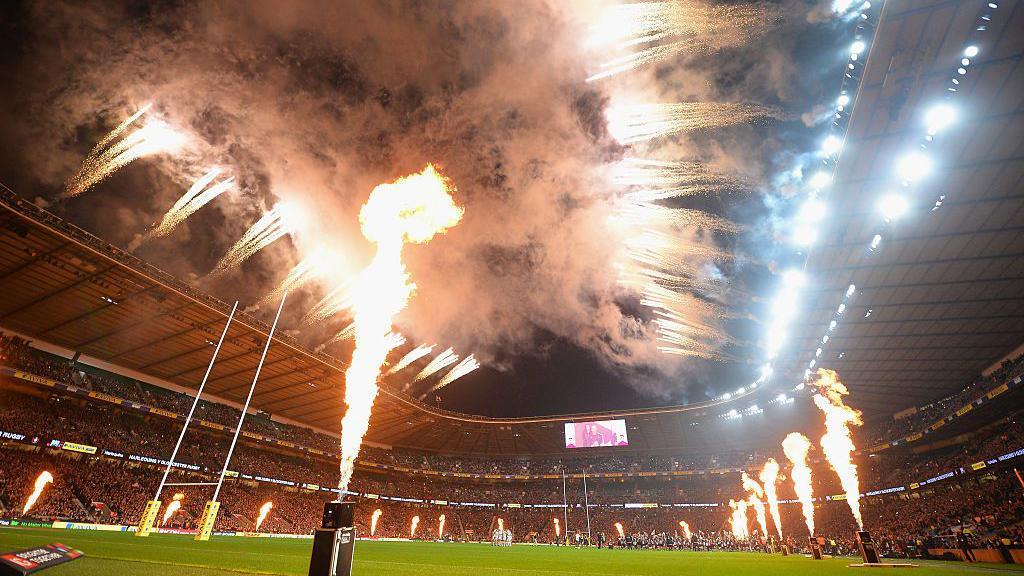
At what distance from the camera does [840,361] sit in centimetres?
2891

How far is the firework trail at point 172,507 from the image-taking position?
2687 centimetres

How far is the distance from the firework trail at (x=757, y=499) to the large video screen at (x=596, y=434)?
45.8ft

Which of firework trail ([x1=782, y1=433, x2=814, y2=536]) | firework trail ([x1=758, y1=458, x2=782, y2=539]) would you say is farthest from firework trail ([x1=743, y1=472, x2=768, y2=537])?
firework trail ([x1=782, y1=433, x2=814, y2=536])

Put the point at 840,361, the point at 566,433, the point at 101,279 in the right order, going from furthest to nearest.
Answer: the point at 566,433, the point at 840,361, the point at 101,279

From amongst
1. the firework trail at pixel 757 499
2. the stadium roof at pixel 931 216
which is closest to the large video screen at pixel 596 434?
the firework trail at pixel 757 499

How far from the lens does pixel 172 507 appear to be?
28.6 metres

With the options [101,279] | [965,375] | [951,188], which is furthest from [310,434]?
[965,375]

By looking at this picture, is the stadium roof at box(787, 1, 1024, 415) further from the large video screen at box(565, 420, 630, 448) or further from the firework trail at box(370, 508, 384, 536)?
the firework trail at box(370, 508, 384, 536)

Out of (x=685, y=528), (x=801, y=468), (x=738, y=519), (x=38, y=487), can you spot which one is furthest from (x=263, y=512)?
(x=801, y=468)

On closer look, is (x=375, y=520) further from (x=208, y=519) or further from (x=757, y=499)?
(x=757, y=499)

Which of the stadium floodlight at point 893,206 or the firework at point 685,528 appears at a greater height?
the stadium floodlight at point 893,206

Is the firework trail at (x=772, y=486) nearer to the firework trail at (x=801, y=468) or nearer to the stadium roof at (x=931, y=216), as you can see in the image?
the firework trail at (x=801, y=468)

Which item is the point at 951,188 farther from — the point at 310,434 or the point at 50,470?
the point at 310,434

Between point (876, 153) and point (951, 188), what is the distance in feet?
11.8
